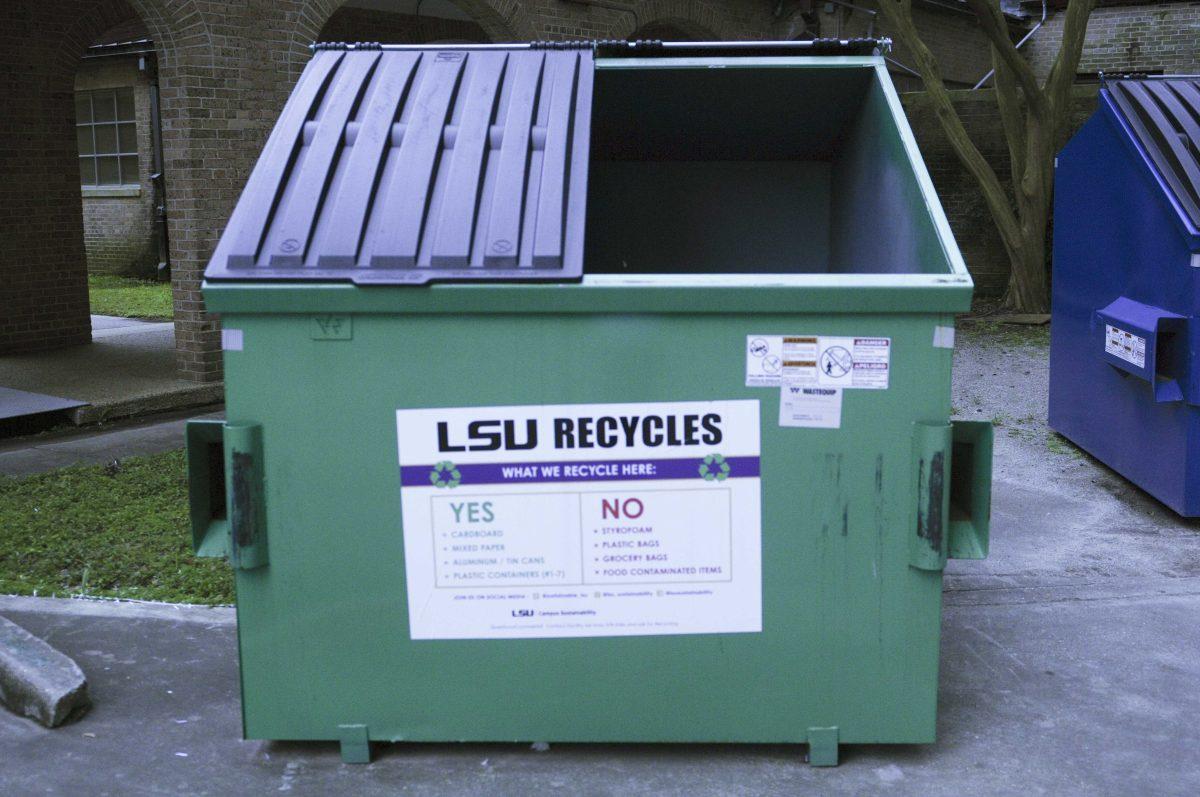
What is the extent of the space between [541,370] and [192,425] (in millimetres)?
904

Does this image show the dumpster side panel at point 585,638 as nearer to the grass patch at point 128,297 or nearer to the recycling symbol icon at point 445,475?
the recycling symbol icon at point 445,475

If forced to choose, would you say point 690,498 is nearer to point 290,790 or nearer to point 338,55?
point 290,790

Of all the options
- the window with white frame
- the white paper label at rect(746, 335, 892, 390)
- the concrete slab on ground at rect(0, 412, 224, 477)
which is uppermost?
the window with white frame

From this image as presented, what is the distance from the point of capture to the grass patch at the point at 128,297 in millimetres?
14125

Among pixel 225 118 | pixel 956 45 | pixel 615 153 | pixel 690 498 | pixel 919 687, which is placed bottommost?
pixel 919 687

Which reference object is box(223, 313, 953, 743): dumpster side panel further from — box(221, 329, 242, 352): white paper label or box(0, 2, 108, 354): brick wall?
box(0, 2, 108, 354): brick wall

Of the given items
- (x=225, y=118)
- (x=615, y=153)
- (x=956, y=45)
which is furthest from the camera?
(x=956, y=45)

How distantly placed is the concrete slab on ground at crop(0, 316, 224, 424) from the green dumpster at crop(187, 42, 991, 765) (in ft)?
17.5

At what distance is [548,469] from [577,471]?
71 mm

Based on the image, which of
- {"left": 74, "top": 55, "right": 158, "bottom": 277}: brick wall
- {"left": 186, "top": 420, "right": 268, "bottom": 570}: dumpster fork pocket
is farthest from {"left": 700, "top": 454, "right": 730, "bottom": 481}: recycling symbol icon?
{"left": 74, "top": 55, "right": 158, "bottom": 277}: brick wall

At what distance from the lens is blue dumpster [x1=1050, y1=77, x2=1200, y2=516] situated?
526 cm

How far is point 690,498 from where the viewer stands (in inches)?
118

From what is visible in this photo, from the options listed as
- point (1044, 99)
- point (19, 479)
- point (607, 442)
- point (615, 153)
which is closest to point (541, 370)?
point (607, 442)

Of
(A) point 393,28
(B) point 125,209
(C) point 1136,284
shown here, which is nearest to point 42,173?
(A) point 393,28
